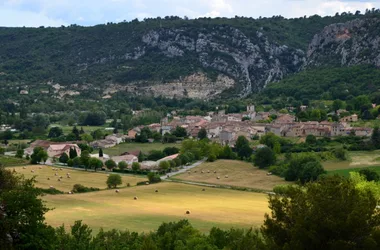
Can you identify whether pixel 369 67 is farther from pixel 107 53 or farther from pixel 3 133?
pixel 107 53

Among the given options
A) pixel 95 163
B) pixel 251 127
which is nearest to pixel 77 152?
pixel 95 163

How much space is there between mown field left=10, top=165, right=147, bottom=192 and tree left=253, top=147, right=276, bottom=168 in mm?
13840

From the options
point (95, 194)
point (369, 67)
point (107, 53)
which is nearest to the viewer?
point (95, 194)

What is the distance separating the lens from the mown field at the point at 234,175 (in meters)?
60.0

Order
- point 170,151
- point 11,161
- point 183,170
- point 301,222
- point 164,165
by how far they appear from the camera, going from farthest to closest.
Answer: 1. point 170,151
2. point 11,161
3. point 183,170
4. point 164,165
5. point 301,222

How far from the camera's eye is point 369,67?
130000 millimetres

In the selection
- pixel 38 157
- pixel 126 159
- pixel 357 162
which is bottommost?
pixel 357 162

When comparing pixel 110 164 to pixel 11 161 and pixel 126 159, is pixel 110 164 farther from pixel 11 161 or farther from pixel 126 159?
pixel 11 161

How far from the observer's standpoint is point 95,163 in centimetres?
7194

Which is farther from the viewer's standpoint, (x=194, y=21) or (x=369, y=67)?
(x=194, y=21)

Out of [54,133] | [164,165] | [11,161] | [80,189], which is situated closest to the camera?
[80,189]

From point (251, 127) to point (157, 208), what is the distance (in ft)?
174

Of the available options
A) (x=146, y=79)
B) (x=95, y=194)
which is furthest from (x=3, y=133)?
(x=146, y=79)

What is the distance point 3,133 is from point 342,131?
178 feet
